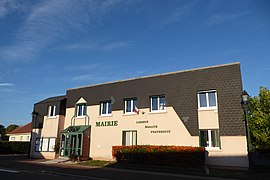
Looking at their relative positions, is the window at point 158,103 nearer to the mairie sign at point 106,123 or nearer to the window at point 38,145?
the mairie sign at point 106,123

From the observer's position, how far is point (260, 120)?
13.8 m

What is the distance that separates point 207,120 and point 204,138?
4.22 feet

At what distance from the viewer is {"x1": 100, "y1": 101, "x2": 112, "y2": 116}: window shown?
847 inches

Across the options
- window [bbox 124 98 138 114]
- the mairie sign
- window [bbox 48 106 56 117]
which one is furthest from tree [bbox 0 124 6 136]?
window [bbox 124 98 138 114]

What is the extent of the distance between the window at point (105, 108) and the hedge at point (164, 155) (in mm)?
4350

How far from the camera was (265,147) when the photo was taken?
524 inches

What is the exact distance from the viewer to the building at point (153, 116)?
1592 cm

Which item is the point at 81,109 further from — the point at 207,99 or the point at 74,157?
the point at 207,99

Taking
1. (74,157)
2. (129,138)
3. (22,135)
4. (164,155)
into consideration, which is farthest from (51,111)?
(22,135)

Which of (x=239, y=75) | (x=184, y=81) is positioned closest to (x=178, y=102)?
(x=184, y=81)

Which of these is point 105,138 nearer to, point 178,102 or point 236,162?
point 178,102

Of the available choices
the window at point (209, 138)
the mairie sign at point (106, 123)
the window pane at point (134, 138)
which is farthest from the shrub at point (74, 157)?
the window at point (209, 138)

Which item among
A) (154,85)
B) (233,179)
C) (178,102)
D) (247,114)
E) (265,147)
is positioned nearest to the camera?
(233,179)

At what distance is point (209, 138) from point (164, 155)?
339cm
